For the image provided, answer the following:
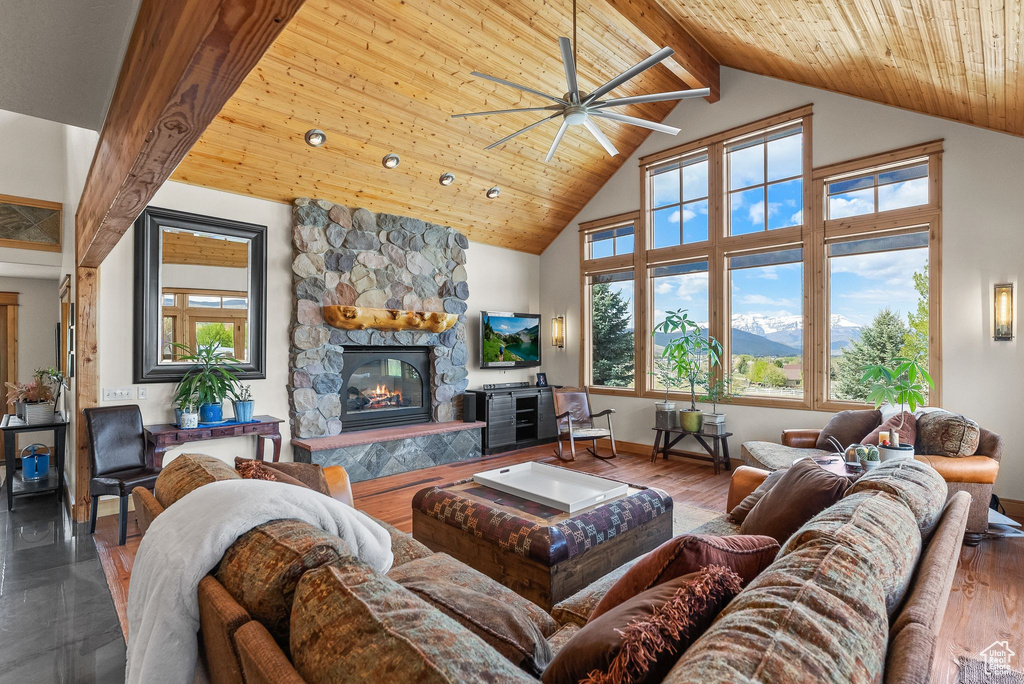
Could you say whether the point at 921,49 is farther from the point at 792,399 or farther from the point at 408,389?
the point at 408,389

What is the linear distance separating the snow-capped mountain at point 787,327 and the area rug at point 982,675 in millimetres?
3345

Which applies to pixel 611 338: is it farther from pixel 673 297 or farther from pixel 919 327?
pixel 919 327

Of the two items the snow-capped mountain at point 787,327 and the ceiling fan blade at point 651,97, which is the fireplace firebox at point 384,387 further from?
the snow-capped mountain at point 787,327

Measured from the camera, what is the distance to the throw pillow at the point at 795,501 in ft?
5.27

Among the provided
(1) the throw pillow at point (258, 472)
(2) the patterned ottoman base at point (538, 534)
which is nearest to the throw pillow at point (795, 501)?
(2) the patterned ottoman base at point (538, 534)

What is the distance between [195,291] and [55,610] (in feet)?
8.95

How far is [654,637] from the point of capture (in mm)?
860

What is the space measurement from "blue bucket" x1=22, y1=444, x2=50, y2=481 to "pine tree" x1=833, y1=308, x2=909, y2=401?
7881mm

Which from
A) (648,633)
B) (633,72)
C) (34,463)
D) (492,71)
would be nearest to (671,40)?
(492,71)

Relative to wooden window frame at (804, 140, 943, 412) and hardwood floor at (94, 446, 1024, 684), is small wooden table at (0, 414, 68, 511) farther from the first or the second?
wooden window frame at (804, 140, 943, 412)

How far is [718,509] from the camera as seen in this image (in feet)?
13.3

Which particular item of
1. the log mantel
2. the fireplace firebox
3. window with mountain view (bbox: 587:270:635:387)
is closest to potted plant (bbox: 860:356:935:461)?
window with mountain view (bbox: 587:270:635:387)

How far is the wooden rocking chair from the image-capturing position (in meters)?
5.64

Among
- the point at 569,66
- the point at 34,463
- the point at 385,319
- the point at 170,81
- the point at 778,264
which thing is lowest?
the point at 34,463
